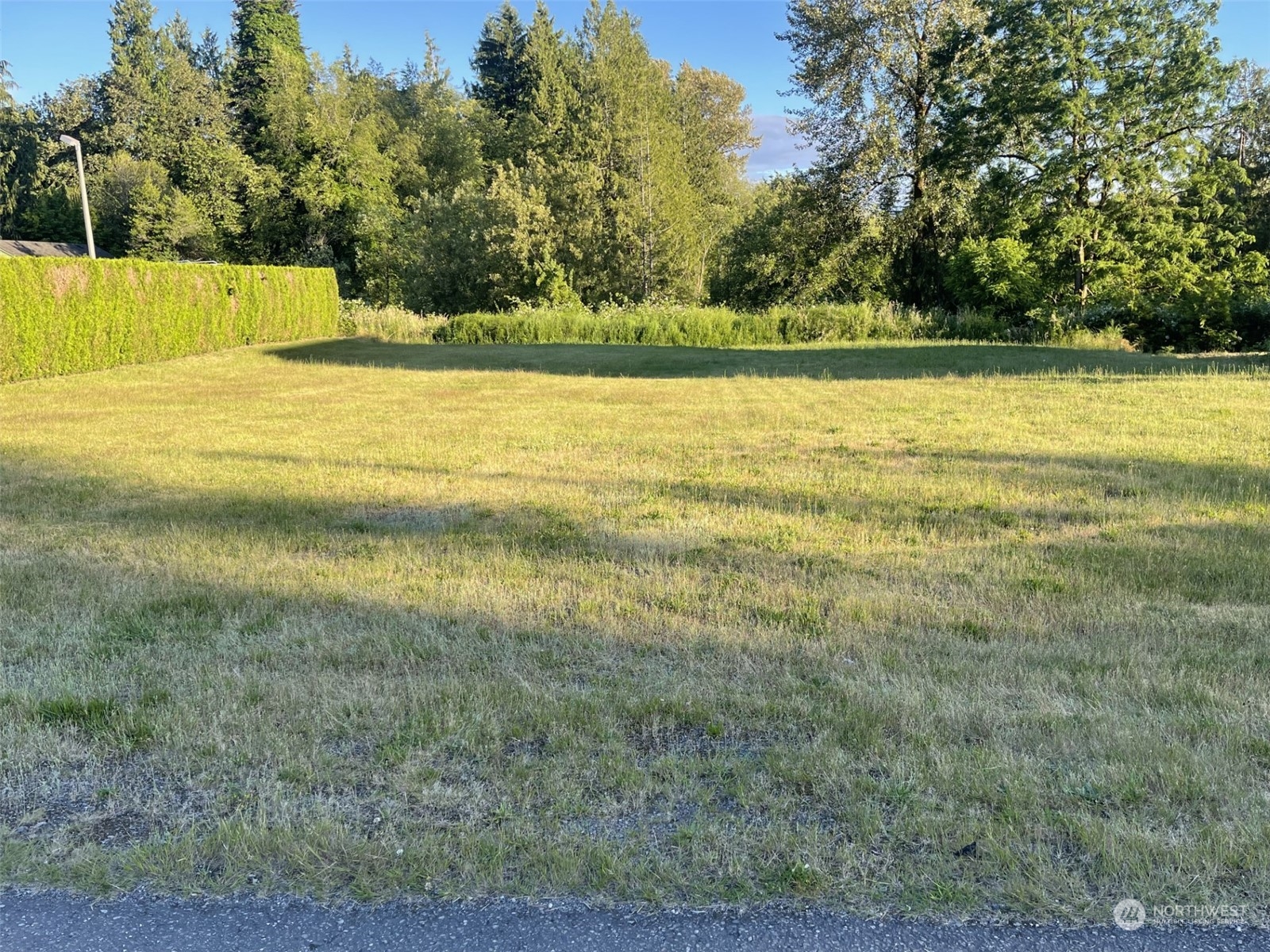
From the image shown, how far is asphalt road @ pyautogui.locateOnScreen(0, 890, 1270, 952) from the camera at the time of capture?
191 cm

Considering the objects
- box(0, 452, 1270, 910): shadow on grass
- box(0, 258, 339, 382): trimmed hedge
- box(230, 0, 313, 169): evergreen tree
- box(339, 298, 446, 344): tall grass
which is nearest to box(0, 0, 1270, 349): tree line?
box(230, 0, 313, 169): evergreen tree

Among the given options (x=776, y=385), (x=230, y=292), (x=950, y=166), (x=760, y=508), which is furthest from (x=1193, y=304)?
(x=230, y=292)

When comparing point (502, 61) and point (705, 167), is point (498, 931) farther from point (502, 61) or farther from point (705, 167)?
point (502, 61)

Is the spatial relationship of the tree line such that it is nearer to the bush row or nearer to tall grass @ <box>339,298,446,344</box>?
the bush row

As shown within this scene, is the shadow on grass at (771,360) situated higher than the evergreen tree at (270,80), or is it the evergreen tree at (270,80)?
the evergreen tree at (270,80)

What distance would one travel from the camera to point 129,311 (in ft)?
61.0

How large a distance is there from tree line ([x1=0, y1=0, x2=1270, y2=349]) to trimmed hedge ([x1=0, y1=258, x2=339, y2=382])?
930 centimetres

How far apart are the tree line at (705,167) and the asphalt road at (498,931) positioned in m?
20.8

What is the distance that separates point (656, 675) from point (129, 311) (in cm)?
1956

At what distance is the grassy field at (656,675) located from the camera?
2.21 meters

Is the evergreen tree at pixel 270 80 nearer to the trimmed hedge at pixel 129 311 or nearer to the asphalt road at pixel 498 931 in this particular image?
the trimmed hedge at pixel 129 311

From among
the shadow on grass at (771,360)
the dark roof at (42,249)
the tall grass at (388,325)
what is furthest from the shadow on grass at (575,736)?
the dark roof at (42,249)

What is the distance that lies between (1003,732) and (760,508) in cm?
339

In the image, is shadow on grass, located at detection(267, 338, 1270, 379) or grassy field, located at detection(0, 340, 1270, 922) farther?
shadow on grass, located at detection(267, 338, 1270, 379)
